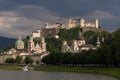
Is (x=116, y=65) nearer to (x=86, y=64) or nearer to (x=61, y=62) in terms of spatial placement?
(x=86, y=64)

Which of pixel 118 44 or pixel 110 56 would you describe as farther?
pixel 110 56

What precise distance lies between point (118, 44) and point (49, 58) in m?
87.5

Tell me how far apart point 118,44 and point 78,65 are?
2348 inches

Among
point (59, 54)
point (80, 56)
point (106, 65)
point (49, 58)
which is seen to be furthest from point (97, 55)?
point (49, 58)

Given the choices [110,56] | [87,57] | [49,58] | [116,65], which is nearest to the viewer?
[110,56]

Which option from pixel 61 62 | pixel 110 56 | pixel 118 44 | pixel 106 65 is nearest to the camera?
pixel 118 44

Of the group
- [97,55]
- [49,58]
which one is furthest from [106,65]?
[49,58]

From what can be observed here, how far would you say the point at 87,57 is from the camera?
428ft

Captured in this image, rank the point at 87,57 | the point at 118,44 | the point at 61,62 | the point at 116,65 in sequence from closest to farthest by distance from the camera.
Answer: the point at 118,44
the point at 116,65
the point at 87,57
the point at 61,62

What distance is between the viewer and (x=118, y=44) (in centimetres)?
8494

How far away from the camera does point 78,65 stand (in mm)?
143875

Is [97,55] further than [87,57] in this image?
No

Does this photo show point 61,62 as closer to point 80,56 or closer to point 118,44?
point 80,56

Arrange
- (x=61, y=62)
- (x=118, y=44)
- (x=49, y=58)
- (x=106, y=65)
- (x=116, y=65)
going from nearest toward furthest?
1. (x=118, y=44)
2. (x=116, y=65)
3. (x=106, y=65)
4. (x=61, y=62)
5. (x=49, y=58)
